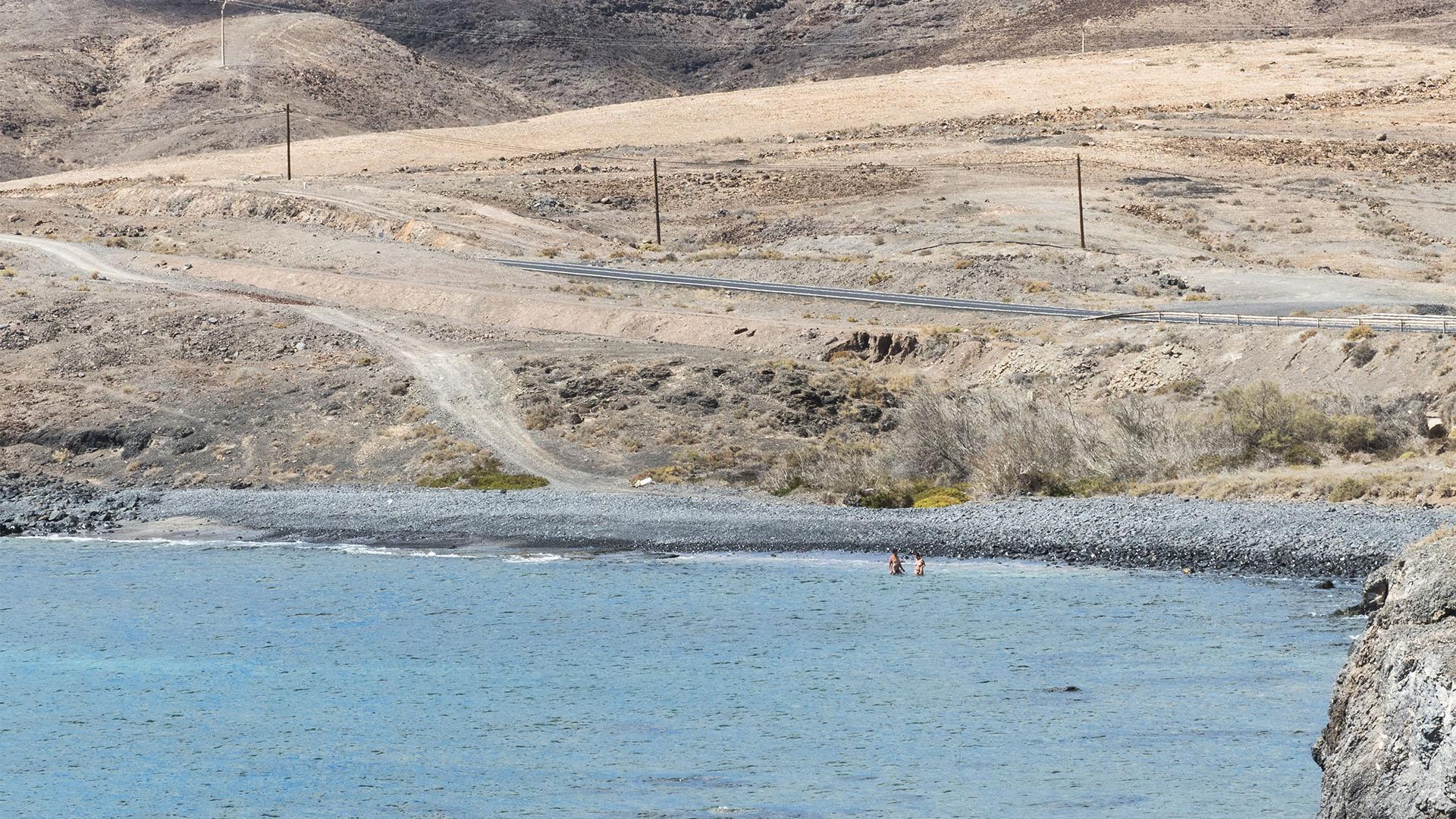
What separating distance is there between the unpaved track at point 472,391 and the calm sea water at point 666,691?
903 centimetres

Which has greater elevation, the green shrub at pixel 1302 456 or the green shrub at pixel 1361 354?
the green shrub at pixel 1361 354

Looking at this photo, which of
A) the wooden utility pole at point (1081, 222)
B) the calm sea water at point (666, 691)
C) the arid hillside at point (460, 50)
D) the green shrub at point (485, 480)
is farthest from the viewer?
the arid hillside at point (460, 50)

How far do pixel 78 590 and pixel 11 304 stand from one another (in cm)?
2811

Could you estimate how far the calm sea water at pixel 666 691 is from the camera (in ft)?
57.6

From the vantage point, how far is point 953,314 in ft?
167

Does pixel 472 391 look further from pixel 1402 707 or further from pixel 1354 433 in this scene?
pixel 1402 707

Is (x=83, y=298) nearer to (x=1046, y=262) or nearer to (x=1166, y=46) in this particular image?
(x=1046, y=262)

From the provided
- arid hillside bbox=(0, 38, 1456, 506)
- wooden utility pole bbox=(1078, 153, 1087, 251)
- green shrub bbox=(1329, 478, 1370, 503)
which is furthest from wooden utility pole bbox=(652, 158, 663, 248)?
green shrub bbox=(1329, 478, 1370, 503)

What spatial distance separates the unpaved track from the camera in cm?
4062

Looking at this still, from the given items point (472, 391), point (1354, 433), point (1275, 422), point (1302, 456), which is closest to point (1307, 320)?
point (1275, 422)

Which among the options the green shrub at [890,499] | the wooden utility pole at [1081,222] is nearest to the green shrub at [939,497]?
the green shrub at [890,499]

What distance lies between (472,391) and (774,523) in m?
15.1

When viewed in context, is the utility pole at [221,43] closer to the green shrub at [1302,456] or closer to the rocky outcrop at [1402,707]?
the green shrub at [1302,456]

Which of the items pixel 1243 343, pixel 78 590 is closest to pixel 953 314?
pixel 1243 343
